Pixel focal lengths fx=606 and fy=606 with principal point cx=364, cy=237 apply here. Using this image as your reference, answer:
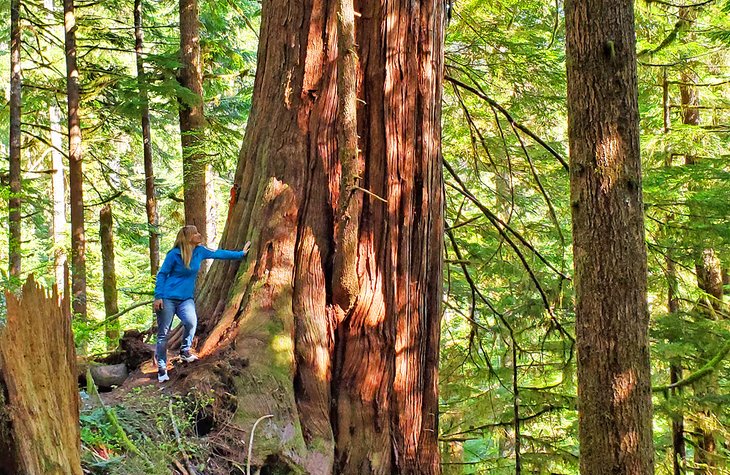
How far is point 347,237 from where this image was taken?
4289 millimetres

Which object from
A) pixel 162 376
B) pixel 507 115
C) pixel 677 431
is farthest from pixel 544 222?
pixel 162 376

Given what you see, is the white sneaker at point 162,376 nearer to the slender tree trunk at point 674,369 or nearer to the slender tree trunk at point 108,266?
the slender tree trunk at point 674,369

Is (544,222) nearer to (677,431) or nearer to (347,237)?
(677,431)

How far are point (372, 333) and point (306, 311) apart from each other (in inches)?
20.0

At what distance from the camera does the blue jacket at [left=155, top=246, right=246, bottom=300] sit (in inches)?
181

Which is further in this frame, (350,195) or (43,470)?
(350,195)

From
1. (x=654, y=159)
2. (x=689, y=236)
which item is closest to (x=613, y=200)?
(x=689, y=236)

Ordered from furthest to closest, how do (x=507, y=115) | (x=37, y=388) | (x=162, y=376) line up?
(x=507, y=115)
(x=162, y=376)
(x=37, y=388)

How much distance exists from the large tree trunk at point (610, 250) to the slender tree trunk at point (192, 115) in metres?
6.23

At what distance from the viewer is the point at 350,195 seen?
4.27m

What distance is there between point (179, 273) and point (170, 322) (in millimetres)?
406

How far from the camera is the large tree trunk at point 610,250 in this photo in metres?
4.79

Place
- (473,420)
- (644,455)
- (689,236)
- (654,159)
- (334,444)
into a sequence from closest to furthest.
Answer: (334,444) < (644,455) < (689,236) < (473,420) < (654,159)

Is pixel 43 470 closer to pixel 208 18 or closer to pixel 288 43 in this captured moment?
pixel 288 43
